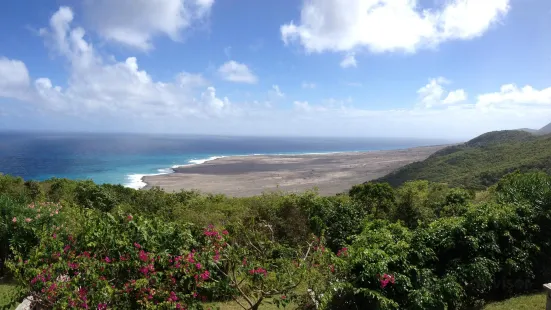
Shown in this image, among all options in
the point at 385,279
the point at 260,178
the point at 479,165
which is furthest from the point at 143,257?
the point at 479,165

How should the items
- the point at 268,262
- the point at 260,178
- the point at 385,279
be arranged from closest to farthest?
the point at 385,279, the point at 268,262, the point at 260,178

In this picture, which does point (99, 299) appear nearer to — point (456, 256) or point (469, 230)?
point (456, 256)

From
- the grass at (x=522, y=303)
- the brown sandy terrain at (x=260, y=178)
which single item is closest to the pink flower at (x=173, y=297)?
the grass at (x=522, y=303)

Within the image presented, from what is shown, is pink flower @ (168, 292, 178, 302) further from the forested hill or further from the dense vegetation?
the forested hill

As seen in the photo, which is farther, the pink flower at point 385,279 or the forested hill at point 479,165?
the forested hill at point 479,165

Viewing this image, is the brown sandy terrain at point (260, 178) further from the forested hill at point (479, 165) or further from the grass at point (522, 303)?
the grass at point (522, 303)

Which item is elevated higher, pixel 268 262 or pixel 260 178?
pixel 268 262

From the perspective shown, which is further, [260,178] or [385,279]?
[260,178]

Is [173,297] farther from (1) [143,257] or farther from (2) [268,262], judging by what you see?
(2) [268,262]
